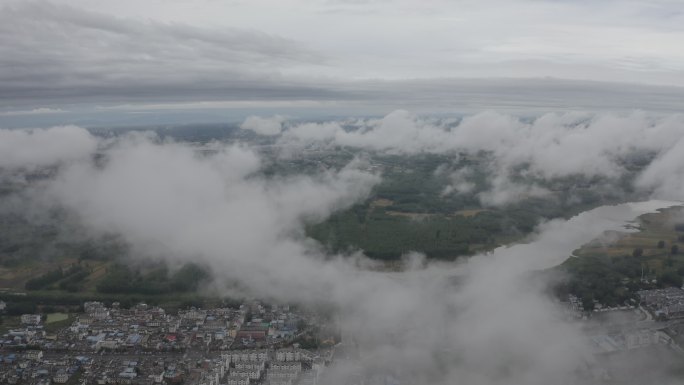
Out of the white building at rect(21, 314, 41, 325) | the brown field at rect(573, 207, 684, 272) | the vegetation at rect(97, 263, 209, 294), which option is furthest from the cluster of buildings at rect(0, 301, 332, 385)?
the brown field at rect(573, 207, 684, 272)

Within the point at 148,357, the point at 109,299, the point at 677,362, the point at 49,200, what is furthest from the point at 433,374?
the point at 49,200

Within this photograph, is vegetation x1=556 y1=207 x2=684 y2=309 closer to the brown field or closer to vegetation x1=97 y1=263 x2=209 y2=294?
the brown field

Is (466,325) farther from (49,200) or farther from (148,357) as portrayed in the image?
(49,200)

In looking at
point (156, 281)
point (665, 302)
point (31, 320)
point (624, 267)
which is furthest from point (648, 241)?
point (31, 320)

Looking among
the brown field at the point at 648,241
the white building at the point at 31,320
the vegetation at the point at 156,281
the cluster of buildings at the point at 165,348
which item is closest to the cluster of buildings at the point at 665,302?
the brown field at the point at 648,241

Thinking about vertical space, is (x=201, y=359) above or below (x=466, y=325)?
below
